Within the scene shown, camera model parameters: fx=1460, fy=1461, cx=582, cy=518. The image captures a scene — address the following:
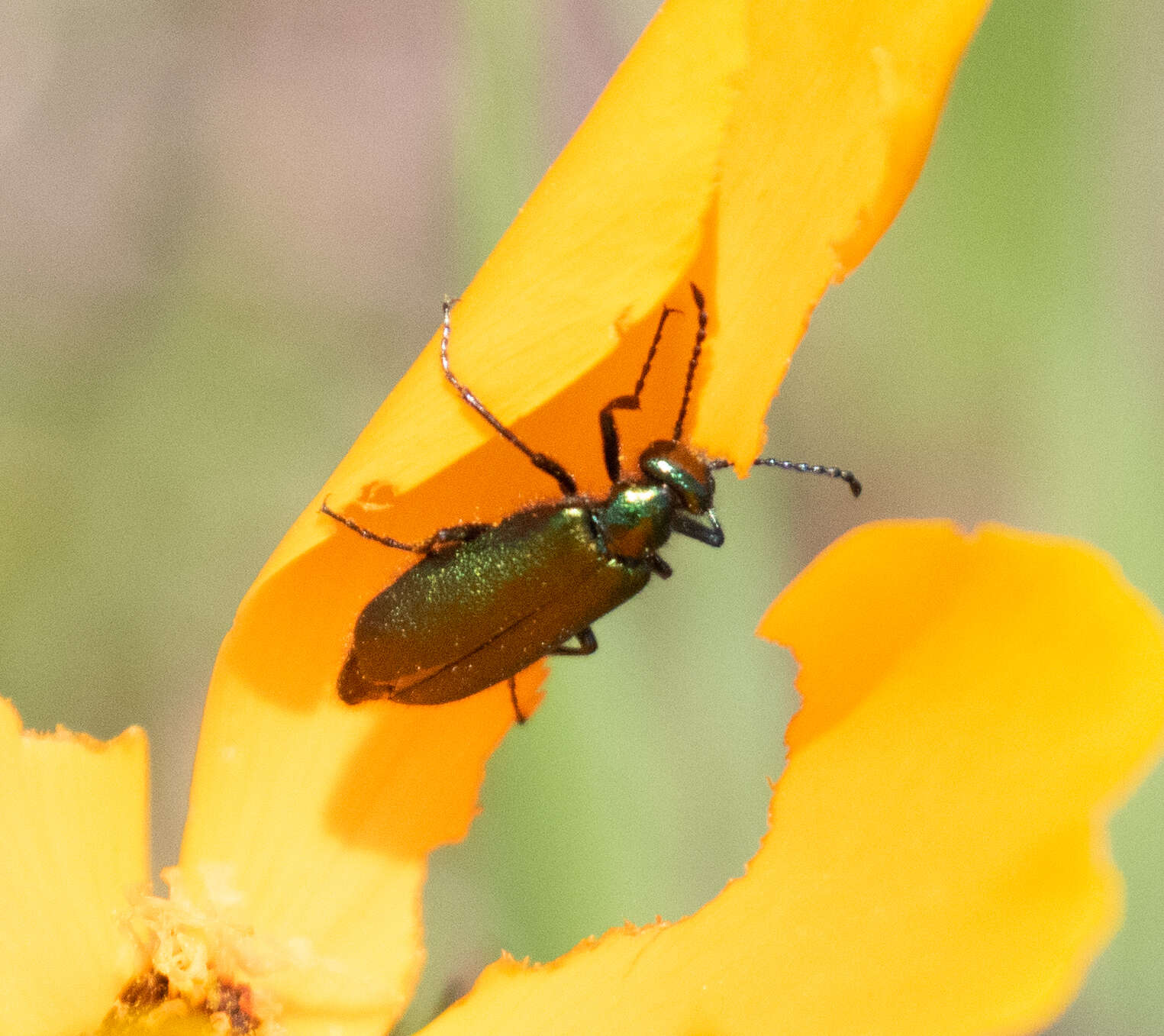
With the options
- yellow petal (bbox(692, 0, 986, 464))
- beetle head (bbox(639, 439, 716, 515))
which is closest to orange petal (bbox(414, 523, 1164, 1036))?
yellow petal (bbox(692, 0, 986, 464))

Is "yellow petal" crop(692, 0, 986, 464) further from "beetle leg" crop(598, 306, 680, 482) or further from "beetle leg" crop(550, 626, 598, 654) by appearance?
"beetle leg" crop(550, 626, 598, 654)

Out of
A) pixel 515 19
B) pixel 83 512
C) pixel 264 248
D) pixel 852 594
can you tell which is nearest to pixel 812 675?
pixel 852 594

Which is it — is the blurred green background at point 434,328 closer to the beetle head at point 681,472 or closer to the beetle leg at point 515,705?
the beetle leg at point 515,705

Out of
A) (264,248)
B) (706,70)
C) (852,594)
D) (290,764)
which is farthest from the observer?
(264,248)

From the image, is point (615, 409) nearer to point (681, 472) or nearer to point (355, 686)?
point (681, 472)

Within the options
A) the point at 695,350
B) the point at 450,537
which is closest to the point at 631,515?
the point at 450,537

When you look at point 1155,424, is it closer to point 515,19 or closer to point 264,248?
point 515,19
